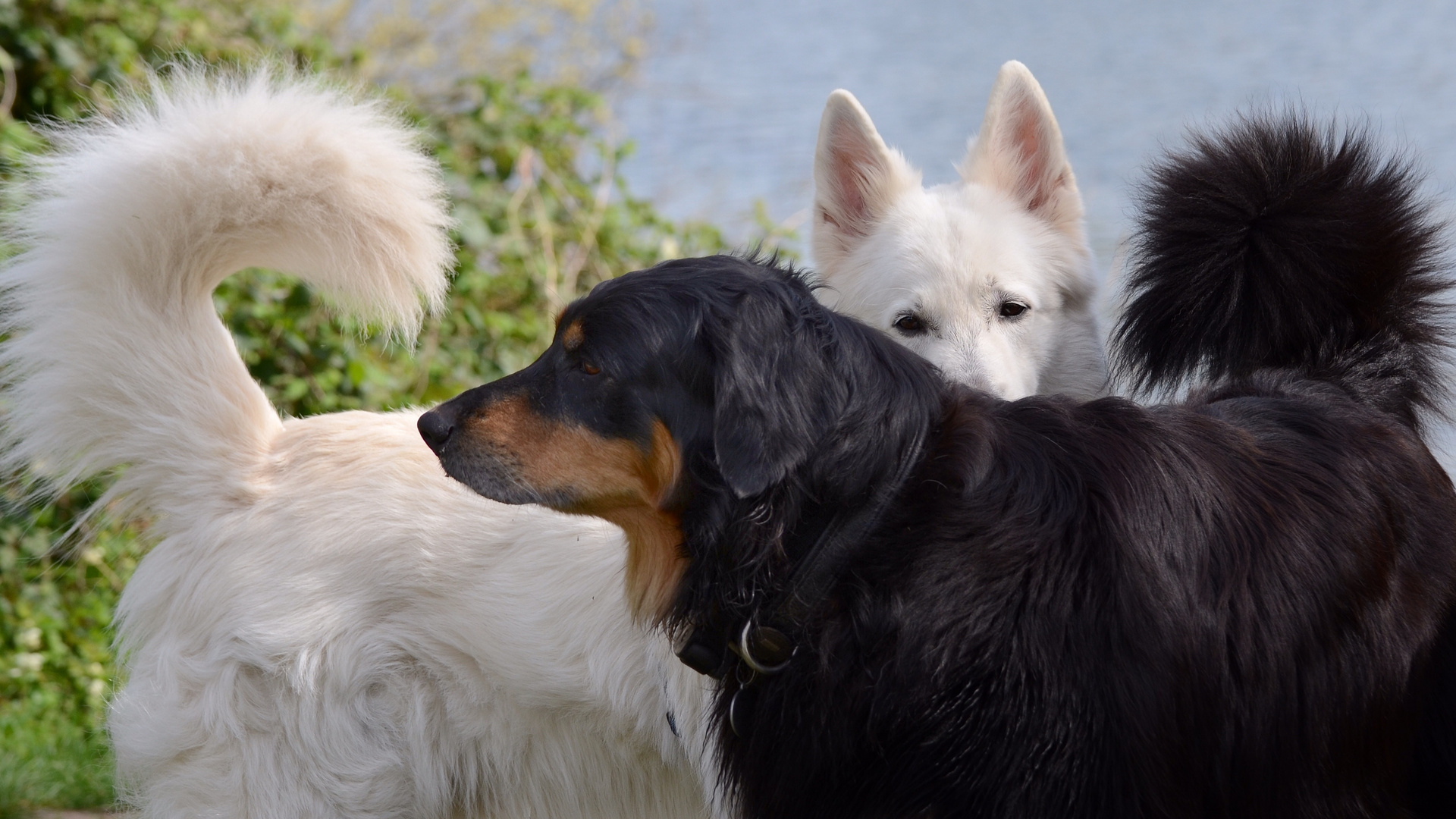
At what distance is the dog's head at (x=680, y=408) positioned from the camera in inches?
91.0

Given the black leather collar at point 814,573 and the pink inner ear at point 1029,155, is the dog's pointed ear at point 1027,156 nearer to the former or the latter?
the pink inner ear at point 1029,155

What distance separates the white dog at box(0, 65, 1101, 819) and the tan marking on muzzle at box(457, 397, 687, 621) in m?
0.49

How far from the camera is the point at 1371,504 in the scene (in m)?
2.66

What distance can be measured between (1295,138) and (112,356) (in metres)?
3.18

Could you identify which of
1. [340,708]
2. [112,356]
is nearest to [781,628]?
[340,708]

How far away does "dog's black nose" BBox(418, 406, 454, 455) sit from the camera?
2.58 m

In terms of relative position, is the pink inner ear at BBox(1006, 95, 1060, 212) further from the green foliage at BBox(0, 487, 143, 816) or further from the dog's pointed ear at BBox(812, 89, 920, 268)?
the green foliage at BBox(0, 487, 143, 816)

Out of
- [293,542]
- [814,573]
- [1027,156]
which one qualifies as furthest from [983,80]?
[814,573]

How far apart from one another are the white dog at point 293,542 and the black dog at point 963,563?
0.59 meters

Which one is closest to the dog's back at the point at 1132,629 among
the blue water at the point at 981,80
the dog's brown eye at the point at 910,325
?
the dog's brown eye at the point at 910,325

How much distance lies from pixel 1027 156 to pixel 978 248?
508 mm

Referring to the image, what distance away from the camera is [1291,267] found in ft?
10.3

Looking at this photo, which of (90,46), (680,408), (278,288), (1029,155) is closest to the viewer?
(680,408)

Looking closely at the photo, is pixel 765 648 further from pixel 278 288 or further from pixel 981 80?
pixel 981 80
